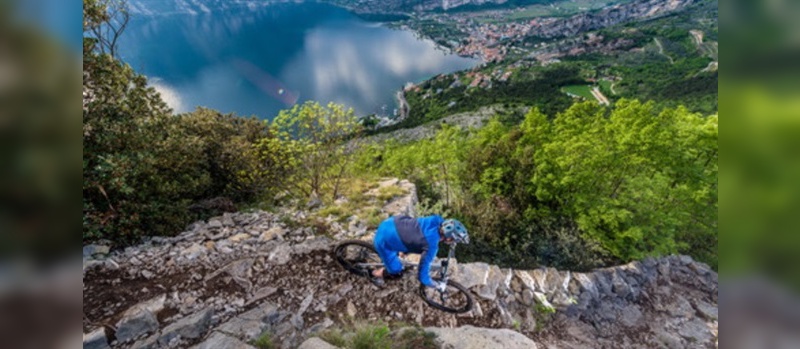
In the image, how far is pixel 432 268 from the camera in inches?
241

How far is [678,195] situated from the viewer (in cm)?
888

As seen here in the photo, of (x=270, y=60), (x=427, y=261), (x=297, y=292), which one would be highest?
(x=270, y=60)

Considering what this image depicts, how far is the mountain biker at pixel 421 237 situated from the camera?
4.82 meters

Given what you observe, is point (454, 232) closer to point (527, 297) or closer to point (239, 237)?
point (527, 297)

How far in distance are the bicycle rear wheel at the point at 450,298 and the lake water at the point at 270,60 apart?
35.6 m

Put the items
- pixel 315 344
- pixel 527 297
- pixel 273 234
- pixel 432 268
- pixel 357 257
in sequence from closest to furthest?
pixel 315 344 < pixel 432 268 < pixel 357 257 < pixel 527 297 < pixel 273 234

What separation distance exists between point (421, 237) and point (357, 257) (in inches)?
82.9

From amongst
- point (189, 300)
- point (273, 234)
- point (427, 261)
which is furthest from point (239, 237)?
point (427, 261)

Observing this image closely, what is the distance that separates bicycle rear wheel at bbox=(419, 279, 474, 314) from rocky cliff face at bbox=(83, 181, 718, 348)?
0.15m
